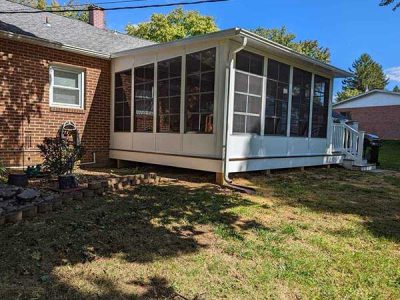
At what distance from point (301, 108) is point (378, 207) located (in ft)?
14.4

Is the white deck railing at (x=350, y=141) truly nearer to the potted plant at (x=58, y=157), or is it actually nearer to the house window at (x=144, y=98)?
the house window at (x=144, y=98)

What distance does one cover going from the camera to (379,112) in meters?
30.3

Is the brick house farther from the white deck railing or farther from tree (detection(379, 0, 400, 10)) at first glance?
the white deck railing

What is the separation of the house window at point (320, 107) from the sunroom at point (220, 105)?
0.03m

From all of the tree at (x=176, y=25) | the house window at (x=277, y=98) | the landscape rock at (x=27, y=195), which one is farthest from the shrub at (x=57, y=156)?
the tree at (x=176, y=25)

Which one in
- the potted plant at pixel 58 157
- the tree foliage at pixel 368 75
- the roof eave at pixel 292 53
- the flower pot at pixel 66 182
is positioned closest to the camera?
the flower pot at pixel 66 182

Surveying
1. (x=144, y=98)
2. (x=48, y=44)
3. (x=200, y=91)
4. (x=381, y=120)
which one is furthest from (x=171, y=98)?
(x=381, y=120)

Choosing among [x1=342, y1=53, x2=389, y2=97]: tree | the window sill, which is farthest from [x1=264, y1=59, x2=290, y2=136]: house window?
[x1=342, y1=53, x2=389, y2=97]: tree

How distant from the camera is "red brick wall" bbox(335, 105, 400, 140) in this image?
96.1 feet

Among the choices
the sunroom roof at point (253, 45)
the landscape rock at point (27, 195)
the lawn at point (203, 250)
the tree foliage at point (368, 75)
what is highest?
the tree foliage at point (368, 75)

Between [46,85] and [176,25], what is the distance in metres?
22.3

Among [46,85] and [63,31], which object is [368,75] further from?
[46,85]

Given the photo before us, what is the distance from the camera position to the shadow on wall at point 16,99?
8.12 m

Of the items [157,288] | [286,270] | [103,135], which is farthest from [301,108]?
[157,288]
